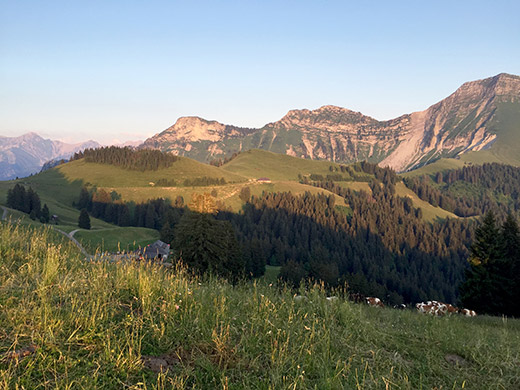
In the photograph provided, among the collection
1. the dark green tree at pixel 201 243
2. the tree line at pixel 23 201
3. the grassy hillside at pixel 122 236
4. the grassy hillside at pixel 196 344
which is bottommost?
the grassy hillside at pixel 122 236

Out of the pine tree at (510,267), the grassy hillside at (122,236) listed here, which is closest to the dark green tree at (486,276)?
the pine tree at (510,267)

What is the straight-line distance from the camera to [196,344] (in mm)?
6055

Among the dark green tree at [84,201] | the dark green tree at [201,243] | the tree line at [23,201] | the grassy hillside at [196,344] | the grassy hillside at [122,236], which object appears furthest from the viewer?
the dark green tree at [84,201]

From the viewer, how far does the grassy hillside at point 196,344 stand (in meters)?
5.05

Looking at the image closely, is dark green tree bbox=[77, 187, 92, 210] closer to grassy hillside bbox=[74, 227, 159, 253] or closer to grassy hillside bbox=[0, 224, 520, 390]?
grassy hillside bbox=[74, 227, 159, 253]

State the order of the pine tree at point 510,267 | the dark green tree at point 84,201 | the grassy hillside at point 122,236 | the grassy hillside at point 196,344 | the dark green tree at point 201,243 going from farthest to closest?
1. the dark green tree at point 84,201
2. the grassy hillside at point 122,236
3. the dark green tree at point 201,243
4. the pine tree at point 510,267
5. the grassy hillside at point 196,344

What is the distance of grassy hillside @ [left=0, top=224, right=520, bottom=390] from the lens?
5051 mm

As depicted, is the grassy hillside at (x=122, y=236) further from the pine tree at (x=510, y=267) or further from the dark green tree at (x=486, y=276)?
the pine tree at (x=510, y=267)

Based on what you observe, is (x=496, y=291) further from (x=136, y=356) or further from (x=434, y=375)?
(x=136, y=356)

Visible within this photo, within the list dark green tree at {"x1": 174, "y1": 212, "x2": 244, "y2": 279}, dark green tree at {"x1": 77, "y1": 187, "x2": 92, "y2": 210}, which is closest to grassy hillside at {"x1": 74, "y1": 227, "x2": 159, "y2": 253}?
dark green tree at {"x1": 174, "y1": 212, "x2": 244, "y2": 279}

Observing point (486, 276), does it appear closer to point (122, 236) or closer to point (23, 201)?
point (122, 236)

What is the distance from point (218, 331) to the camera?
663 cm

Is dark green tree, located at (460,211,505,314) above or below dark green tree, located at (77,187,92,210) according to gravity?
above

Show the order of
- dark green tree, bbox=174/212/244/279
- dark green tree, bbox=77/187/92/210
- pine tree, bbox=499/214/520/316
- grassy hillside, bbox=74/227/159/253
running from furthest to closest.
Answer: dark green tree, bbox=77/187/92/210 < grassy hillside, bbox=74/227/159/253 < dark green tree, bbox=174/212/244/279 < pine tree, bbox=499/214/520/316
